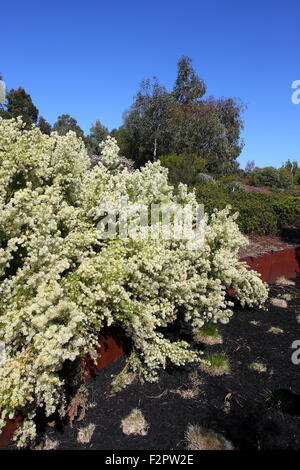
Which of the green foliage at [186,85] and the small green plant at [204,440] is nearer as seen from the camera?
the small green plant at [204,440]

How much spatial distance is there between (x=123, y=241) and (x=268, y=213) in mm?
6035

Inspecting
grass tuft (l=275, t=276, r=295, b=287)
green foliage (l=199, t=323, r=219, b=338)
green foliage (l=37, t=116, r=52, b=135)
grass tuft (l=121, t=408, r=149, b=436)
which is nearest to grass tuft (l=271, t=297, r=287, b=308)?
grass tuft (l=275, t=276, r=295, b=287)

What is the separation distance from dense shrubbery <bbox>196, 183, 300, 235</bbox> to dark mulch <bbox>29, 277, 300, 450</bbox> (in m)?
4.28

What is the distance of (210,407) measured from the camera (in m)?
2.94

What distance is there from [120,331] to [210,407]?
3.68 feet

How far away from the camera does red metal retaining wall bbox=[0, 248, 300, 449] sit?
250 centimetres

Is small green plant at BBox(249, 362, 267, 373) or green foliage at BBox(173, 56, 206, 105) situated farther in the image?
green foliage at BBox(173, 56, 206, 105)

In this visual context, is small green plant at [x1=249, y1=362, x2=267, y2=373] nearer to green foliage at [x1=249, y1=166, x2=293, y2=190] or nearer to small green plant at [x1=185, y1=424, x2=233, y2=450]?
small green plant at [x1=185, y1=424, x2=233, y2=450]

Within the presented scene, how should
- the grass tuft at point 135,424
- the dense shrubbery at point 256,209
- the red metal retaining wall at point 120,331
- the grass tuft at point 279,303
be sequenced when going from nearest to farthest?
the red metal retaining wall at point 120,331
the grass tuft at point 135,424
the grass tuft at point 279,303
the dense shrubbery at point 256,209

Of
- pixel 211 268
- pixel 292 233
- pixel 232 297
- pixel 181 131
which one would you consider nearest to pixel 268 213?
pixel 292 233

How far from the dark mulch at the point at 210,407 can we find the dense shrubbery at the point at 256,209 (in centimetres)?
428

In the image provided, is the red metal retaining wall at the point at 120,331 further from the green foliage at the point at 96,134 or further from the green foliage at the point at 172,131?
the green foliage at the point at 96,134

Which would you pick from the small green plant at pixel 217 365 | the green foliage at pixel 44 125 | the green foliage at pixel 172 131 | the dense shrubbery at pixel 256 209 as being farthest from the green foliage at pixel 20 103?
the small green plant at pixel 217 365

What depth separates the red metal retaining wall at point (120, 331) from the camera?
2502 mm
